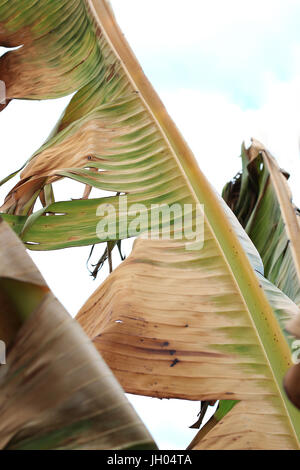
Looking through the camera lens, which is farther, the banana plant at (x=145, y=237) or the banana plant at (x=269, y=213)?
the banana plant at (x=269, y=213)

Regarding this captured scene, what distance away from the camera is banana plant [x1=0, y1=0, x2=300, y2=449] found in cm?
90

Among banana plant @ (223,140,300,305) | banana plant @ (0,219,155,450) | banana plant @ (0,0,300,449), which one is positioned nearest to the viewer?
banana plant @ (0,219,155,450)

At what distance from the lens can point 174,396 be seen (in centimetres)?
89

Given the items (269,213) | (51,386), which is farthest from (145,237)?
(269,213)

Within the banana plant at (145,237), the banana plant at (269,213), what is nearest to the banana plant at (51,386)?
the banana plant at (145,237)

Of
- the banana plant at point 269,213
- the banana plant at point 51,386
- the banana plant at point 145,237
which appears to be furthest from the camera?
the banana plant at point 269,213

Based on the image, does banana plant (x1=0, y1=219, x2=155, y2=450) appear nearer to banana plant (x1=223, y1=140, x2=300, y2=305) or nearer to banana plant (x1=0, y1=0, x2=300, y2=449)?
banana plant (x1=0, y1=0, x2=300, y2=449)

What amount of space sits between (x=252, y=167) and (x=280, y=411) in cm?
124

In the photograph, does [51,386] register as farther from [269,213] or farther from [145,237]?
[269,213]

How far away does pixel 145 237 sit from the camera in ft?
3.63

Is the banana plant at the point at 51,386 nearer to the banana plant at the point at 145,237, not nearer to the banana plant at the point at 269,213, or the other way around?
the banana plant at the point at 145,237

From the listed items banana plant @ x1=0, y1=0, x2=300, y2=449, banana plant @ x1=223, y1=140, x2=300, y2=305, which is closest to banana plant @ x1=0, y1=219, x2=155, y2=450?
banana plant @ x1=0, y1=0, x2=300, y2=449

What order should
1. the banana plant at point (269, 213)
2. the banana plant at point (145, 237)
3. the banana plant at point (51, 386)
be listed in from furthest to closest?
the banana plant at point (269, 213) → the banana plant at point (145, 237) → the banana plant at point (51, 386)

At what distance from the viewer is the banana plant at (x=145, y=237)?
896 millimetres
